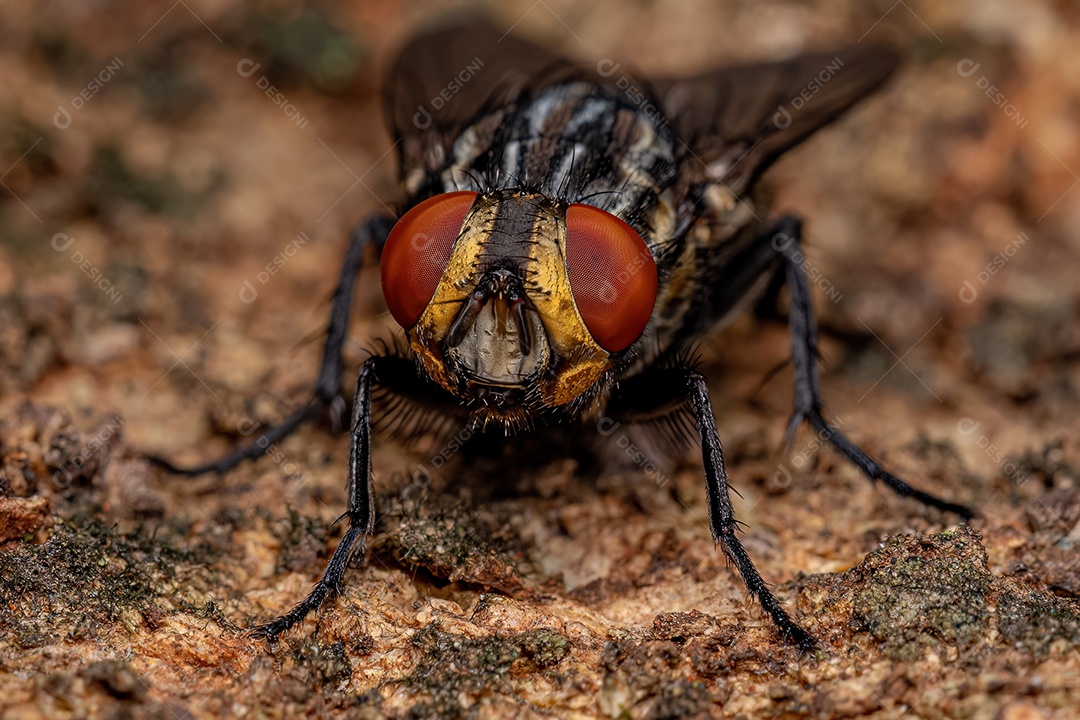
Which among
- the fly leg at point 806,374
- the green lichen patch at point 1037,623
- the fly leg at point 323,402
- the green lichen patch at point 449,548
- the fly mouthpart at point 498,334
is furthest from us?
the fly leg at point 323,402

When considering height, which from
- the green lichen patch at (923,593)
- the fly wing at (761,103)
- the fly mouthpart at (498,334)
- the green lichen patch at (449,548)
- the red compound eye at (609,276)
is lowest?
the green lichen patch at (923,593)

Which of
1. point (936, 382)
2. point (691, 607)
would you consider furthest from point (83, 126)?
point (936, 382)

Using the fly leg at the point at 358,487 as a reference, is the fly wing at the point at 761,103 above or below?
above

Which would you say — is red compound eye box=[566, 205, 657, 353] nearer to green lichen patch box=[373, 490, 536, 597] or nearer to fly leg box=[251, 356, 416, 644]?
fly leg box=[251, 356, 416, 644]

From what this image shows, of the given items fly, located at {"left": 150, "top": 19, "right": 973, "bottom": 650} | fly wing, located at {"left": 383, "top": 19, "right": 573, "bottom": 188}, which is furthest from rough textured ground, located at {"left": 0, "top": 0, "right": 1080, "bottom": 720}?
fly wing, located at {"left": 383, "top": 19, "right": 573, "bottom": 188}

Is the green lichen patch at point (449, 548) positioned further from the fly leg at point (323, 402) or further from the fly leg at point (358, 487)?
the fly leg at point (323, 402)

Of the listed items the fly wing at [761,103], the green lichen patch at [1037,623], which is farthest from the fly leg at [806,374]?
the green lichen patch at [1037,623]

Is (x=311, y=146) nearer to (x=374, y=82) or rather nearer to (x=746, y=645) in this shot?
(x=374, y=82)
